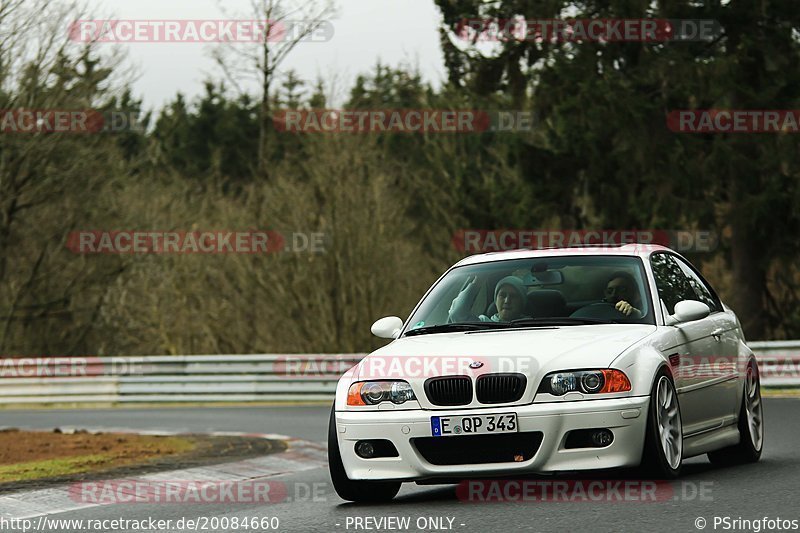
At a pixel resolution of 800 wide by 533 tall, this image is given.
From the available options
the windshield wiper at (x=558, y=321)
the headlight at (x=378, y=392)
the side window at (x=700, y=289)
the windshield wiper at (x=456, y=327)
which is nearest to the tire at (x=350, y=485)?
the headlight at (x=378, y=392)

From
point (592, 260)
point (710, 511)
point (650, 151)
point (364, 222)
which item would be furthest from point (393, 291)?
point (710, 511)

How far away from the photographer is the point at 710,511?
7.41m

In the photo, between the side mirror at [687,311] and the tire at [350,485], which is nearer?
the tire at [350,485]

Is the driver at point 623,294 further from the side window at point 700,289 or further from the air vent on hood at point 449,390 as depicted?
the air vent on hood at point 449,390

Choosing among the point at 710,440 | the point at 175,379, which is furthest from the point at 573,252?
the point at 175,379

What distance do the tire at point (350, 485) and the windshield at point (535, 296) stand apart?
44.3 inches

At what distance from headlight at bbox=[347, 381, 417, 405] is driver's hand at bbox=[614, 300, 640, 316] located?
1789mm

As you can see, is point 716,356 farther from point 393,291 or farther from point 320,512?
point 393,291

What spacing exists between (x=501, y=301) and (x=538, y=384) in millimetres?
1588

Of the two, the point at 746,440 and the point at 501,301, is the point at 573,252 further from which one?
the point at 746,440

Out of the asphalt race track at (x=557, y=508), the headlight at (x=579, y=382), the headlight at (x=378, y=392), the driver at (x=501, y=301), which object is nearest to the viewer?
the asphalt race track at (x=557, y=508)

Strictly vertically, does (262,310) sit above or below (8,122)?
below

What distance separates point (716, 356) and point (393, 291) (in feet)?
72.8

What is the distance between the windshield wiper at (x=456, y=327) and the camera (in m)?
9.20
